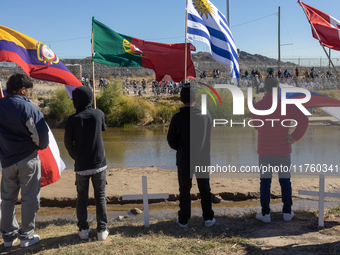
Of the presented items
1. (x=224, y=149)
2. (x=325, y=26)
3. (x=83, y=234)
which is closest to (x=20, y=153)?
(x=83, y=234)

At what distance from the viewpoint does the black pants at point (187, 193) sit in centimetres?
432

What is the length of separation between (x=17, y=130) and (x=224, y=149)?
33.5 ft

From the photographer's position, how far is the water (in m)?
10.9

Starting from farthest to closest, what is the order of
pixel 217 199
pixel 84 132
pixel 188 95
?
pixel 217 199
pixel 188 95
pixel 84 132

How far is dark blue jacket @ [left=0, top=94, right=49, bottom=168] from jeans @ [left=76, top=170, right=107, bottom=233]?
67 cm

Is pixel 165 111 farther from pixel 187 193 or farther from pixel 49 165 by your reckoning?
pixel 187 193

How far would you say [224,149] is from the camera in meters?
13.2

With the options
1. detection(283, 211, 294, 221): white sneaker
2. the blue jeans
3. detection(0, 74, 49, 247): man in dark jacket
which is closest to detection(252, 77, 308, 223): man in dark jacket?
the blue jeans

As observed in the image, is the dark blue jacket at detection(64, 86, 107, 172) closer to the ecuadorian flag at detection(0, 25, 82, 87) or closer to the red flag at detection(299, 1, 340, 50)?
the ecuadorian flag at detection(0, 25, 82, 87)

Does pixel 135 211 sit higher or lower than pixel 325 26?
lower

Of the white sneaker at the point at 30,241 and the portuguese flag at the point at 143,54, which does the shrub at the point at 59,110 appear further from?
the white sneaker at the point at 30,241

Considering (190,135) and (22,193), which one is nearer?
(22,193)

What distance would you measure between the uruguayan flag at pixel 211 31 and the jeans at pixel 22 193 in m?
4.23

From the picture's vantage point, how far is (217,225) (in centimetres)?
457
